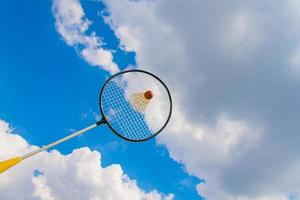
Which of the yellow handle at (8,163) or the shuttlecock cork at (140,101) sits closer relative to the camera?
the yellow handle at (8,163)

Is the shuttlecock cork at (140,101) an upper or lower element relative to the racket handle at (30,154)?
upper

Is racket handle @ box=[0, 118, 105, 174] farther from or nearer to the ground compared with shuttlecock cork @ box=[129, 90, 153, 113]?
nearer to the ground

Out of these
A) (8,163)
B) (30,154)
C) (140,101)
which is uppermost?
(140,101)

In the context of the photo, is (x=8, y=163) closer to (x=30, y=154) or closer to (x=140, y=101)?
(x=30, y=154)

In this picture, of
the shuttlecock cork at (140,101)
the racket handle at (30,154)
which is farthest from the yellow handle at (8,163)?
the shuttlecock cork at (140,101)

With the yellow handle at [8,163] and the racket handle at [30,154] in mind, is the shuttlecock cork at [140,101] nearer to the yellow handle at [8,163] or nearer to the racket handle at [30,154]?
the racket handle at [30,154]

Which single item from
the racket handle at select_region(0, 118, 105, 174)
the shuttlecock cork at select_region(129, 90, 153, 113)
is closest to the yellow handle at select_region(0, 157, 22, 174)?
the racket handle at select_region(0, 118, 105, 174)

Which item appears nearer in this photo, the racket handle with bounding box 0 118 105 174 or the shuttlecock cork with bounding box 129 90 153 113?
the racket handle with bounding box 0 118 105 174

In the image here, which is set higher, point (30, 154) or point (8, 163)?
point (30, 154)

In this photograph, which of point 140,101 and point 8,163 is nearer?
point 8,163

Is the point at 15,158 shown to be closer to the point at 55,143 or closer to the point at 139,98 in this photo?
the point at 55,143

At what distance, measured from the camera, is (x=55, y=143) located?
36.9 feet

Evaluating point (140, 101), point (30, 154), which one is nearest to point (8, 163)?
point (30, 154)

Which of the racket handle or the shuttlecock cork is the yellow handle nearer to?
the racket handle
